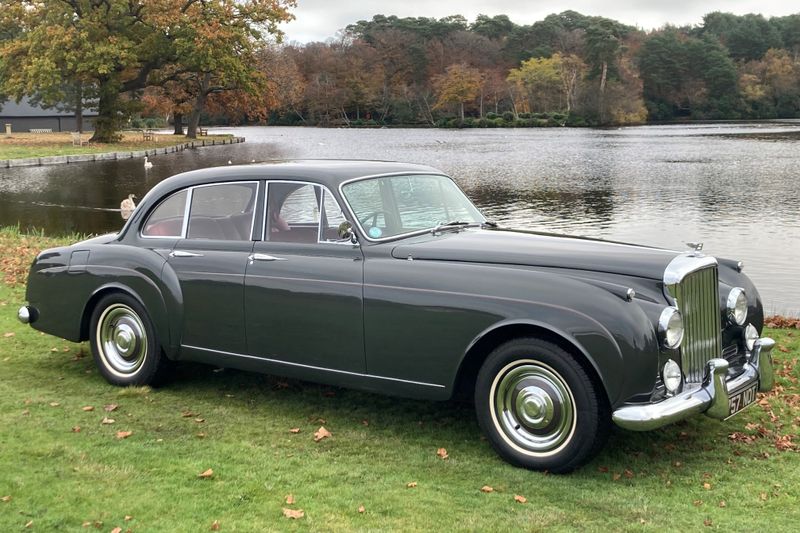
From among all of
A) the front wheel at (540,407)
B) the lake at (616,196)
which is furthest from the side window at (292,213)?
the lake at (616,196)

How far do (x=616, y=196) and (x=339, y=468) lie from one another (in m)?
24.0

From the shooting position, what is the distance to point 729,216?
2173 cm

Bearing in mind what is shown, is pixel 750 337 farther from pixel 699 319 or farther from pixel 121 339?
pixel 121 339

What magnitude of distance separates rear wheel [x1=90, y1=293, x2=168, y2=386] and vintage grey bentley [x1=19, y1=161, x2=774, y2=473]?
2 centimetres

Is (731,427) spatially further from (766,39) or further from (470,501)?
(766,39)

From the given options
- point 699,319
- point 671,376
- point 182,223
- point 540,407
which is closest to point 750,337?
point 699,319

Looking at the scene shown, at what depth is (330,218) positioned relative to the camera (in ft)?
19.2

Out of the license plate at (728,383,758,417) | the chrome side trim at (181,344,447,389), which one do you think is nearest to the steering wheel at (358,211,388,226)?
the chrome side trim at (181,344,447,389)

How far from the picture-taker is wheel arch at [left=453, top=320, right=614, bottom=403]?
186 inches

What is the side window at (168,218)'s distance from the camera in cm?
664

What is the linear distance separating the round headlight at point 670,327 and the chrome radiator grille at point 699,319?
135 millimetres

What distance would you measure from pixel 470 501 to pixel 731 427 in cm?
233

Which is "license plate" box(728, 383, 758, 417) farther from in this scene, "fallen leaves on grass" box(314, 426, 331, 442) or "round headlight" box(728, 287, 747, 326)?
"fallen leaves on grass" box(314, 426, 331, 442)

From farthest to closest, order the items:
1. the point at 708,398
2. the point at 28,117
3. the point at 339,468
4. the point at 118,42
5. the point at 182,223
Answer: the point at 28,117, the point at 118,42, the point at 182,223, the point at 339,468, the point at 708,398
